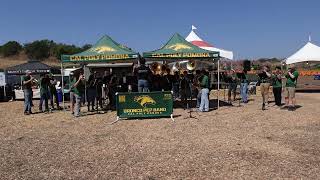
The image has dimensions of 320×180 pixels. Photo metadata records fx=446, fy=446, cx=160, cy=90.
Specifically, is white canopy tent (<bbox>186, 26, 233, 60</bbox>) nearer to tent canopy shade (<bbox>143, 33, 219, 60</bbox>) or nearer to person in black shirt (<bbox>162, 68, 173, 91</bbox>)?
person in black shirt (<bbox>162, 68, 173, 91</bbox>)

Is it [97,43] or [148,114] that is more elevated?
[97,43]

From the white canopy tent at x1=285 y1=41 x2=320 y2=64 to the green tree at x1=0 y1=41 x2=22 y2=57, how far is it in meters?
73.2

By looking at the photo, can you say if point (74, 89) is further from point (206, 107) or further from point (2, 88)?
point (2, 88)

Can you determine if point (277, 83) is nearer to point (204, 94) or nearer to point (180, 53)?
point (204, 94)

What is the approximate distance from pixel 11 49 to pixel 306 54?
74254mm

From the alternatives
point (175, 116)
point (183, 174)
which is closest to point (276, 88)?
point (175, 116)

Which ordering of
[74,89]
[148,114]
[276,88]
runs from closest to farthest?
[148,114], [74,89], [276,88]

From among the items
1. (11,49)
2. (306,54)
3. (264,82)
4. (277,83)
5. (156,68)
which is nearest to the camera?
(264,82)

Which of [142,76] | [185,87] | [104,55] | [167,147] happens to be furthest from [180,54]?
[167,147]

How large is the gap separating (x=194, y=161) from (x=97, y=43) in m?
10.4

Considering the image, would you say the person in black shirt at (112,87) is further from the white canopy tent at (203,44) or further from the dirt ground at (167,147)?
the white canopy tent at (203,44)

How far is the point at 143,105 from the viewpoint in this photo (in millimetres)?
13805

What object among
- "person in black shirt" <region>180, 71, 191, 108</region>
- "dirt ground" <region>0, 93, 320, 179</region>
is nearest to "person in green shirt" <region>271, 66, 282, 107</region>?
"dirt ground" <region>0, 93, 320, 179</region>

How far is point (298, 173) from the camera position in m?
7.00
